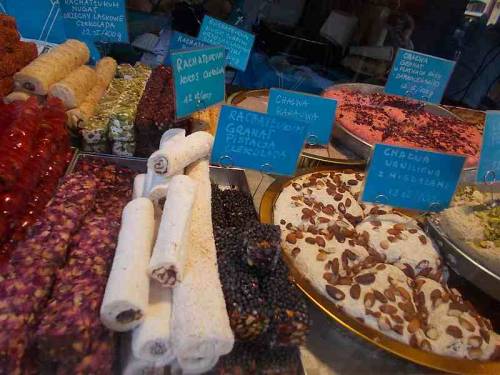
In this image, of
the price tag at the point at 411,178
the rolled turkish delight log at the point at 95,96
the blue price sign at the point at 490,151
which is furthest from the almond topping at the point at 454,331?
the rolled turkish delight log at the point at 95,96

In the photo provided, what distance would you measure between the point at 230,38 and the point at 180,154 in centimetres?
157

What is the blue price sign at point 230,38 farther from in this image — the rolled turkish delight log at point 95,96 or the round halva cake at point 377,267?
the round halva cake at point 377,267

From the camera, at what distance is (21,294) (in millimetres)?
1184

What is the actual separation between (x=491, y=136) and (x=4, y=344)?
2.25 metres

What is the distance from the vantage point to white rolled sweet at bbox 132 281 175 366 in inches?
45.4

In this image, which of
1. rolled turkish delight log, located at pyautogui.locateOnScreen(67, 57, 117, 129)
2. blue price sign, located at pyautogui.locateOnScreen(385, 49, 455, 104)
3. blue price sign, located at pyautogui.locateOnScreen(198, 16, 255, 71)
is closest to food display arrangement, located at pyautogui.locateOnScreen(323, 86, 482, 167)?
blue price sign, located at pyautogui.locateOnScreen(385, 49, 455, 104)

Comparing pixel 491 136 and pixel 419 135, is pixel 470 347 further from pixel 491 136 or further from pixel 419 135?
pixel 419 135

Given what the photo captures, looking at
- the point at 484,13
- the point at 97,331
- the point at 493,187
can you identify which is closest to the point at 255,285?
the point at 97,331

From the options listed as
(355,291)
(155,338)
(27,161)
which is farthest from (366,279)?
(27,161)

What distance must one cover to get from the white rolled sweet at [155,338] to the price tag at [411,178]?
1155 millimetres

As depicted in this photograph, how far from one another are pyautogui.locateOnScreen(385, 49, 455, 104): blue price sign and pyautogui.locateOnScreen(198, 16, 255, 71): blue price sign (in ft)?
3.90

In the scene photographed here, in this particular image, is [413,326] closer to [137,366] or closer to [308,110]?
[137,366]

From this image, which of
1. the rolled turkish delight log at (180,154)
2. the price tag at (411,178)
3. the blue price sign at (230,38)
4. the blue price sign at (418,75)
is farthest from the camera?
the blue price sign at (418,75)

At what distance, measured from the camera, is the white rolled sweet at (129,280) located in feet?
3.76
